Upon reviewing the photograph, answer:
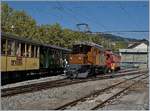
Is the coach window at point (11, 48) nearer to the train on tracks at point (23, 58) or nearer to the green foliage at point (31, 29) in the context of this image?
the train on tracks at point (23, 58)

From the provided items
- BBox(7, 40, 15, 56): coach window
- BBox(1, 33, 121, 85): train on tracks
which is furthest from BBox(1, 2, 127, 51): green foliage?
BBox(7, 40, 15, 56): coach window

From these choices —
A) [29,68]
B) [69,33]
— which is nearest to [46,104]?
[29,68]

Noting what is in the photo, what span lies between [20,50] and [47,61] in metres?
A: 9.26

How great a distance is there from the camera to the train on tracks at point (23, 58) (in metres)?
24.1

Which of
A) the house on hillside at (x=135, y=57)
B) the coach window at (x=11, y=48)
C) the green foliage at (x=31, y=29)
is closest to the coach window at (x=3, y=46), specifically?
the coach window at (x=11, y=48)

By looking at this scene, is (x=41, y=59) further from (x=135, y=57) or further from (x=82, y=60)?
(x=135, y=57)

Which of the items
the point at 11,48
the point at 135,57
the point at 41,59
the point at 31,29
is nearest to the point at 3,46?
the point at 11,48

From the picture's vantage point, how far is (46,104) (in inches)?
577

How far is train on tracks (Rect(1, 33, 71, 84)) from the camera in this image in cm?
2412

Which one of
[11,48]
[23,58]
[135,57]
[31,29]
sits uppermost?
[31,29]

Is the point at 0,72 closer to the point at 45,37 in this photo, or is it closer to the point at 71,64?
the point at 71,64

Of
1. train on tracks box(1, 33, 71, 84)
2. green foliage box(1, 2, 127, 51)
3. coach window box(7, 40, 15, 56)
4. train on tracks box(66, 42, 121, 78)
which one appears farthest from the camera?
green foliage box(1, 2, 127, 51)

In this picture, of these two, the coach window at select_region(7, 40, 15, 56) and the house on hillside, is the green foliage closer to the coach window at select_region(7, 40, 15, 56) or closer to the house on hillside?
the coach window at select_region(7, 40, 15, 56)

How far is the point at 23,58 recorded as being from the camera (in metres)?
27.5
